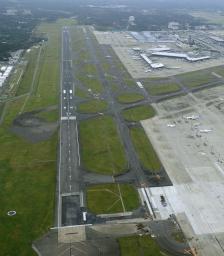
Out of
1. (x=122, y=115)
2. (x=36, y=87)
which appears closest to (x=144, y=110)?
(x=122, y=115)

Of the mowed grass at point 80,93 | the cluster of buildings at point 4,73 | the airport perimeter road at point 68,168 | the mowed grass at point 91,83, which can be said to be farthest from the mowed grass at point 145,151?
the cluster of buildings at point 4,73

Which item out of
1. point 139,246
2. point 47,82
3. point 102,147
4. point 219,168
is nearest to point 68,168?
point 102,147

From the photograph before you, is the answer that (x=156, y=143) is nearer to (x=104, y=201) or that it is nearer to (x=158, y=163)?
(x=158, y=163)

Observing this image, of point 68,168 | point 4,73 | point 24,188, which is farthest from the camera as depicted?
point 4,73

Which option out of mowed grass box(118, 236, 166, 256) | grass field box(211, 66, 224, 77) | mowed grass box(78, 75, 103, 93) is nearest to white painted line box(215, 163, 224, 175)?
mowed grass box(118, 236, 166, 256)

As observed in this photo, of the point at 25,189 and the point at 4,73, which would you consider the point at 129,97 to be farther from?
the point at 25,189
